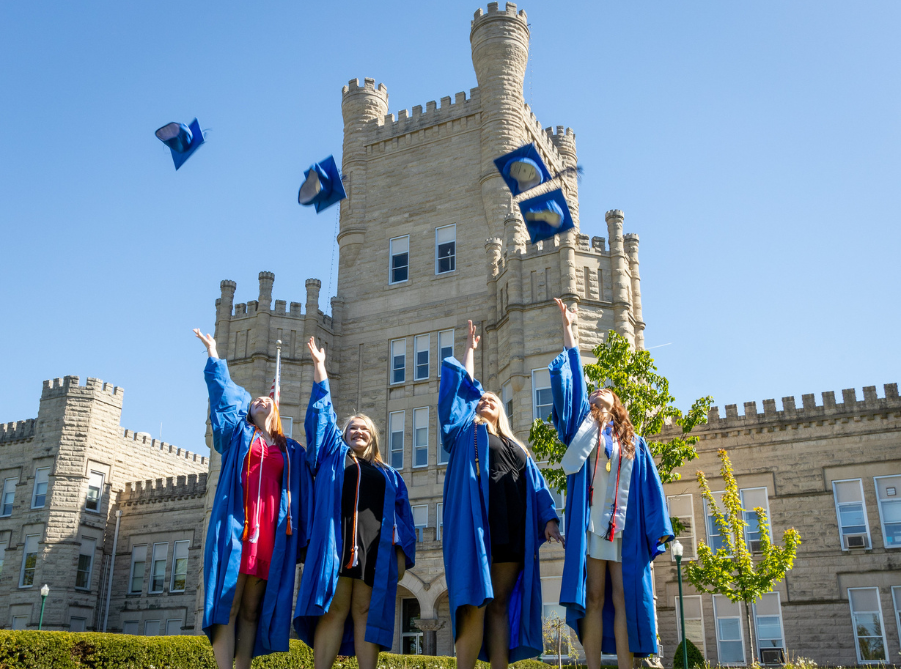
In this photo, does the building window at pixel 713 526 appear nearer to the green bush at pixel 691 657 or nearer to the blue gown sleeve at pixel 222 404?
the green bush at pixel 691 657

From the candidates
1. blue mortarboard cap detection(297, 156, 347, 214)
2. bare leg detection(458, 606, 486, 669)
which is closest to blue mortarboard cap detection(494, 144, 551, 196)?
blue mortarboard cap detection(297, 156, 347, 214)

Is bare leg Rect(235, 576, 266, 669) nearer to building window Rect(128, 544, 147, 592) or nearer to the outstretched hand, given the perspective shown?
the outstretched hand

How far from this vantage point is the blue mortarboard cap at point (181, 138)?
12.2 m

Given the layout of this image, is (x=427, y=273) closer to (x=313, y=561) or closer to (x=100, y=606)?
(x=100, y=606)

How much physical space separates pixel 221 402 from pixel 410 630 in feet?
70.4

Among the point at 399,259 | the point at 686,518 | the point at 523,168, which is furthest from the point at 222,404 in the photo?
the point at 399,259

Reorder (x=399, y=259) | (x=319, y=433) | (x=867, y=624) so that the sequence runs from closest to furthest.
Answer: (x=319, y=433) → (x=867, y=624) → (x=399, y=259)

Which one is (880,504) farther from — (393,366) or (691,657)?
(393,366)

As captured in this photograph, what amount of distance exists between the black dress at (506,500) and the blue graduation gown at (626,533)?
362 millimetres

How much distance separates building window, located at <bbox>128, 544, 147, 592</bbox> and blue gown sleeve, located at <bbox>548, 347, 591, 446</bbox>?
32.8 meters

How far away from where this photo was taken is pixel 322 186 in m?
12.1

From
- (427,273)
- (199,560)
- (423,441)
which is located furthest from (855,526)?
(199,560)

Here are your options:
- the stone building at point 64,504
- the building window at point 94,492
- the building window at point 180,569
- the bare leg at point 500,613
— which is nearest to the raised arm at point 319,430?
the bare leg at point 500,613

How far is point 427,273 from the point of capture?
99.1ft
